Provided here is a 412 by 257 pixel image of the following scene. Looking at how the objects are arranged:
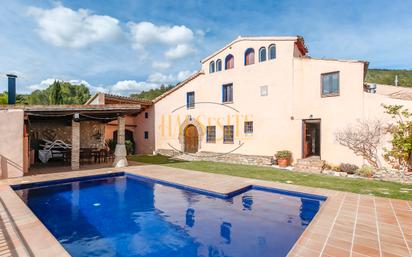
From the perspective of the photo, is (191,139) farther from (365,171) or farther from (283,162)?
(365,171)

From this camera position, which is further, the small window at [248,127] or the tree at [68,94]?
the tree at [68,94]

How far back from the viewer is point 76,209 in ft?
24.9

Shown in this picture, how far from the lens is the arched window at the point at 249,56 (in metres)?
17.1

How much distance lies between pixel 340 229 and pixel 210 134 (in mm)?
14820

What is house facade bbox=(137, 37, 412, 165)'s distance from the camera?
1341 cm

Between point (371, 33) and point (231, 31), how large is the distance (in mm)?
9657

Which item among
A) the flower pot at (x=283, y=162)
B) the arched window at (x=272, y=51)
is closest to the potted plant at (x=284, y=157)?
the flower pot at (x=283, y=162)

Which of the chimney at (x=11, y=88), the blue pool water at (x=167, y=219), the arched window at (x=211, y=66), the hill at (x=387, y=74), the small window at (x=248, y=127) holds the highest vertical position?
the hill at (x=387, y=74)

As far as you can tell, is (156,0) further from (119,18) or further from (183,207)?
(183,207)

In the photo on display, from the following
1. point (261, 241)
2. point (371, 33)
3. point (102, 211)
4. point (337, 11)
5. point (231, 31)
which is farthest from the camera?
point (231, 31)

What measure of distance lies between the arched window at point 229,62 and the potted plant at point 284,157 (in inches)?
315

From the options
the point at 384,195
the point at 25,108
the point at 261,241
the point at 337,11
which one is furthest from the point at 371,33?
the point at 25,108

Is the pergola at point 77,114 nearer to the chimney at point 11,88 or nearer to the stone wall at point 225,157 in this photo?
the chimney at point 11,88

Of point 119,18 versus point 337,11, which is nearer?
point 337,11
